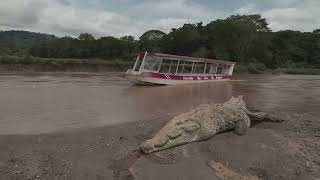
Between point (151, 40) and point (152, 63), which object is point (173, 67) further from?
point (151, 40)

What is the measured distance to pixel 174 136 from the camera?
7.05m

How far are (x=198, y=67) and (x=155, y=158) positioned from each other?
95.7ft

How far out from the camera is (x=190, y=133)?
7.39 metres

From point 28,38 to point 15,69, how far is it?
99.1 m

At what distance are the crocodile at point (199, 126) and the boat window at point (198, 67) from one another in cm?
2448

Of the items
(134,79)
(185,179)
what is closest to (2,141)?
(185,179)

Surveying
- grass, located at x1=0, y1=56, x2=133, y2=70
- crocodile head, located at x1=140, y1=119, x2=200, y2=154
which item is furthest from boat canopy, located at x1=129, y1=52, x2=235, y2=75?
grass, located at x1=0, y1=56, x2=133, y2=70

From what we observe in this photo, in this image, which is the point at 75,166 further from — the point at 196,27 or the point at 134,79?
the point at 196,27

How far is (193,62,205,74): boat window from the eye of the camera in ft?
113

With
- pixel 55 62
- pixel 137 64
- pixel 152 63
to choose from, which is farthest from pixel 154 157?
pixel 55 62

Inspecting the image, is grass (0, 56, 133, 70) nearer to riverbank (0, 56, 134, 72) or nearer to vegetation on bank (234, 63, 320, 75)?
riverbank (0, 56, 134, 72)

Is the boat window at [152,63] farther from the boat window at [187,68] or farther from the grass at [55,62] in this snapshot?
the grass at [55,62]

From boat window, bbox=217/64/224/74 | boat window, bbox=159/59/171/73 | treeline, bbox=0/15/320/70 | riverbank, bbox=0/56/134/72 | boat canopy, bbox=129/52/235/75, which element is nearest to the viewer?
boat canopy, bbox=129/52/235/75

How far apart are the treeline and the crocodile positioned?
54594mm
